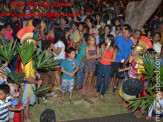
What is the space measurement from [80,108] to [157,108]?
2044 mm

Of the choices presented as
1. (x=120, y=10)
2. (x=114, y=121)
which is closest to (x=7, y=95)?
(x=114, y=121)

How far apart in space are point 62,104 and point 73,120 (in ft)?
2.69

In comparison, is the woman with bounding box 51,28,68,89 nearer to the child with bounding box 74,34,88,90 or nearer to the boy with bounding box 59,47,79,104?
the child with bounding box 74,34,88,90

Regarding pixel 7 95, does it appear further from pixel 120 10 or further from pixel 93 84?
pixel 120 10

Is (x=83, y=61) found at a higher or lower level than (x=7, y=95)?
higher

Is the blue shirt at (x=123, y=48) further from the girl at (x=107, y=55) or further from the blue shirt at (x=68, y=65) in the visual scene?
the blue shirt at (x=68, y=65)

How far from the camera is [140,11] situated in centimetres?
823

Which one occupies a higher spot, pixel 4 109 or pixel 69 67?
pixel 69 67

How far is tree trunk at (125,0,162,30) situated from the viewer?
26.1 feet

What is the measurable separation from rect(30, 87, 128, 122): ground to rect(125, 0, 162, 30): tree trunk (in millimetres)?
3185

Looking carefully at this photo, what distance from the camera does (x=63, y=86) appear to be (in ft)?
20.0

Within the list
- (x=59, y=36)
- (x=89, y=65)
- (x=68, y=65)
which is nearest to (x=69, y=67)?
(x=68, y=65)

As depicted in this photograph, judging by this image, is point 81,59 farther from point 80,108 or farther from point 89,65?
point 80,108

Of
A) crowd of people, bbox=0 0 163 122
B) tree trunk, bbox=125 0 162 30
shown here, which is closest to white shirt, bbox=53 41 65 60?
crowd of people, bbox=0 0 163 122
